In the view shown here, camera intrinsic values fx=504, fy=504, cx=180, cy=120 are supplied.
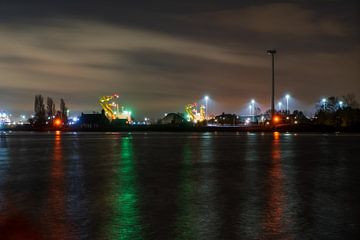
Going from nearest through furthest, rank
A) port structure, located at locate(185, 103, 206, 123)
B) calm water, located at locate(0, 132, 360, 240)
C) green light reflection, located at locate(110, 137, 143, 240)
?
green light reflection, located at locate(110, 137, 143, 240) → calm water, located at locate(0, 132, 360, 240) → port structure, located at locate(185, 103, 206, 123)

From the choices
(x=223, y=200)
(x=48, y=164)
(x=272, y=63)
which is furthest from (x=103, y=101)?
(x=223, y=200)

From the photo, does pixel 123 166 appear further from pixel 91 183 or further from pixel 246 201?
pixel 246 201

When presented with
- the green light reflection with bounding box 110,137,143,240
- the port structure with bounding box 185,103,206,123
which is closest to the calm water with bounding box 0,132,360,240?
the green light reflection with bounding box 110,137,143,240

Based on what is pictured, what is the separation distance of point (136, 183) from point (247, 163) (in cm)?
757

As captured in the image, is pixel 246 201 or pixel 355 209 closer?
pixel 355 209

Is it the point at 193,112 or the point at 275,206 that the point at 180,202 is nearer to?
the point at 275,206

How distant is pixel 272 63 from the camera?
81.6 metres

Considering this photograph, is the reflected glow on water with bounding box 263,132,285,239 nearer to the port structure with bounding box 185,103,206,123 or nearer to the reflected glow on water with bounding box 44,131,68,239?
the reflected glow on water with bounding box 44,131,68,239

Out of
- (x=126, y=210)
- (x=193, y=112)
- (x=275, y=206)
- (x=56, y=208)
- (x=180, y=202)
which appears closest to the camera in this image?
(x=126, y=210)

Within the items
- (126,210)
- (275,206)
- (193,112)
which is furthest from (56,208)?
(193,112)

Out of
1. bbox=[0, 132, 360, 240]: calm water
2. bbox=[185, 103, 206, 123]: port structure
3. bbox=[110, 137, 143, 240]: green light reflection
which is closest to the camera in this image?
bbox=[110, 137, 143, 240]: green light reflection

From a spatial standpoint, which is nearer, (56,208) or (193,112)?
(56,208)

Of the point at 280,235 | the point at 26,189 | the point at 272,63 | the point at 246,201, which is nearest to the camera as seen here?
the point at 280,235

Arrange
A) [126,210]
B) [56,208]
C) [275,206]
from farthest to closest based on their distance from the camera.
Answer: [275,206], [56,208], [126,210]
